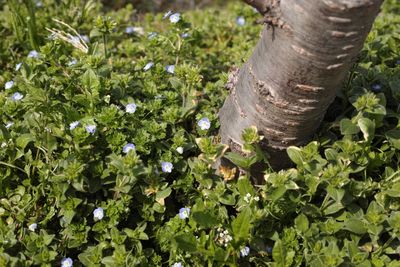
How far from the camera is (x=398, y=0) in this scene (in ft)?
15.8

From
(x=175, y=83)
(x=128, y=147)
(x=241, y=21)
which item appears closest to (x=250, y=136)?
(x=128, y=147)

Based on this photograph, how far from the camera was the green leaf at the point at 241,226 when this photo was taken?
95.3 inches

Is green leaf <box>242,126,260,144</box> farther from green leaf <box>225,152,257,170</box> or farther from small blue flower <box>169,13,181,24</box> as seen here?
small blue flower <box>169,13,181,24</box>

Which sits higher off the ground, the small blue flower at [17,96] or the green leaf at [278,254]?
the small blue flower at [17,96]

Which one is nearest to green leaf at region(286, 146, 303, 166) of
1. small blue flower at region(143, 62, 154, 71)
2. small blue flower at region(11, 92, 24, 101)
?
small blue flower at region(143, 62, 154, 71)

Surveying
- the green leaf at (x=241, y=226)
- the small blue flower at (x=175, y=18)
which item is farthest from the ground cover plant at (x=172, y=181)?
the small blue flower at (x=175, y=18)

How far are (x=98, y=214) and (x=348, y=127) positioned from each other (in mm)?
1227

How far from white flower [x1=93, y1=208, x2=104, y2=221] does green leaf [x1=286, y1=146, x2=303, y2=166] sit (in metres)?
0.91

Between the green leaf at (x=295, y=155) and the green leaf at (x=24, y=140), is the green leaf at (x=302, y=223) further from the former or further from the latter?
the green leaf at (x=24, y=140)

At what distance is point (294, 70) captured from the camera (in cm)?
237

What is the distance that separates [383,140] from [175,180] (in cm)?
110

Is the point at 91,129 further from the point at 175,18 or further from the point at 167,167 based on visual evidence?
the point at 175,18

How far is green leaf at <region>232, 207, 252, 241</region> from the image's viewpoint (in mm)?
2422

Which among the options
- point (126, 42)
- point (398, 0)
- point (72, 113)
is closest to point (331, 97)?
point (72, 113)
